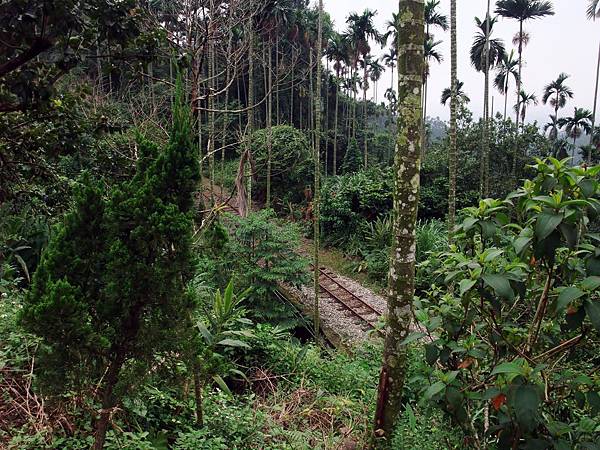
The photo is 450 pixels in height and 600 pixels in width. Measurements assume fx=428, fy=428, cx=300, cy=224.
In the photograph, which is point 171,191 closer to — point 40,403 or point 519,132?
point 40,403

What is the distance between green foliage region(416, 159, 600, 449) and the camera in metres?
1.84

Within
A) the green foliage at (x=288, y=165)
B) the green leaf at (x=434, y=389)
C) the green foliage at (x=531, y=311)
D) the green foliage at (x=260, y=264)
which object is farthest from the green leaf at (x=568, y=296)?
the green foliage at (x=288, y=165)

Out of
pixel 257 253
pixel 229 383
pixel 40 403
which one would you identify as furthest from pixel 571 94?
pixel 40 403

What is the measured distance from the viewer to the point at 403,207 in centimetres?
291

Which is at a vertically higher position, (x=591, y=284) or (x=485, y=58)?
(x=485, y=58)

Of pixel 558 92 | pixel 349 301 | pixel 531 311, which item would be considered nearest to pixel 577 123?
pixel 558 92

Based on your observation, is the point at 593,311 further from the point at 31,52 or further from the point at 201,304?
the point at 31,52

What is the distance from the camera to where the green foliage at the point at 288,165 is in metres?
21.0

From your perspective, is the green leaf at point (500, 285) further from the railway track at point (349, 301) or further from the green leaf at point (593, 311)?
the railway track at point (349, 301)

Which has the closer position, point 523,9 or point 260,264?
point 260,264

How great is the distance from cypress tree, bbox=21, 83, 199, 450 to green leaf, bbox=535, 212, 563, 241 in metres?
1.84

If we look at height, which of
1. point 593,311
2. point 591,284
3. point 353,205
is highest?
point 353,205

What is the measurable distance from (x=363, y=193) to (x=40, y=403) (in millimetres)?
16260

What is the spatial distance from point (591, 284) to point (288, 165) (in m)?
20.5
